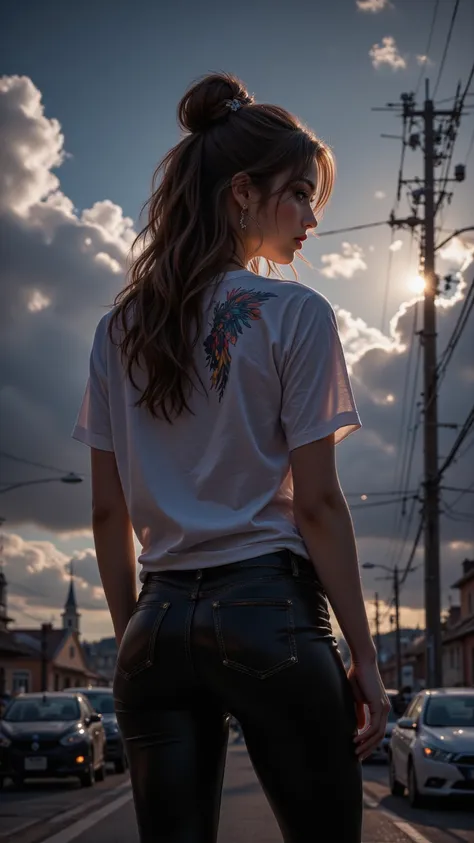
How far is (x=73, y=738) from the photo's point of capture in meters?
18.7

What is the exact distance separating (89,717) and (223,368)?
1845 centimetres

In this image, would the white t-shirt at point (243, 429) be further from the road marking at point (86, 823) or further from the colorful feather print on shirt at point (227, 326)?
the road marking at point (86, 823)

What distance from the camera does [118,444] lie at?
2547 mm

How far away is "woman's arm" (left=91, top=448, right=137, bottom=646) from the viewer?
2.58 meters

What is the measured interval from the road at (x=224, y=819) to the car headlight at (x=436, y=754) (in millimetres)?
559

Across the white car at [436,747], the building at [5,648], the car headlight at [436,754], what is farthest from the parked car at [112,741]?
the building at [5,648]

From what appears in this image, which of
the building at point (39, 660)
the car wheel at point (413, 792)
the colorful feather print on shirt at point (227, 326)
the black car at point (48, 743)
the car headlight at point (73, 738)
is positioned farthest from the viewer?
the building at point (39, 660)

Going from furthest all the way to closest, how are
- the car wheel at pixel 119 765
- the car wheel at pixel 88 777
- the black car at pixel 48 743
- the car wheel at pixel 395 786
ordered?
the car wheel at pixel 119 765
the car wheel at pixel 88 777
the black car at pixel 48 743
the car wheel at pixel 395 786

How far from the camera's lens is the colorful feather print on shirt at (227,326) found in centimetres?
236

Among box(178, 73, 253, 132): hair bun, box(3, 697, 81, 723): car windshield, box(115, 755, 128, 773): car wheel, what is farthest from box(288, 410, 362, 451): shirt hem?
box(115, 755, 128, 773): car wheel

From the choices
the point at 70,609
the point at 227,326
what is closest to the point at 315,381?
the point at 227,326

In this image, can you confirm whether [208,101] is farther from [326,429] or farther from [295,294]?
[326,429]

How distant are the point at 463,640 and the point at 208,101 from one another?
6568 centimetres

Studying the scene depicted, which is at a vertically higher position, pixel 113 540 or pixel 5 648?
pixel 5 648
